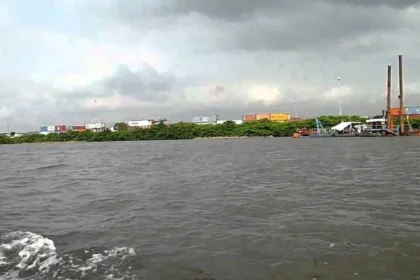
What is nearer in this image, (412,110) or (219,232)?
(219,232)

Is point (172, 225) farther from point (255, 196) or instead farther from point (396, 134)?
point (396, 134)

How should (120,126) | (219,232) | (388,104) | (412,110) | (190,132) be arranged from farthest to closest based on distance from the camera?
(120,126) < (190,132) < (412,110) < (388,104) < (219,232)

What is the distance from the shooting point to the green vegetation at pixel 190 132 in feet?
376

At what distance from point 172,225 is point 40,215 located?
4.47m

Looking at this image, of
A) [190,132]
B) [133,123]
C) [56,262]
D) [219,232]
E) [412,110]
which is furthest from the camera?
[133,123]

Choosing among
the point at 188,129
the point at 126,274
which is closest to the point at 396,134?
the point at 188,129

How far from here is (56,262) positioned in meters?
7.47

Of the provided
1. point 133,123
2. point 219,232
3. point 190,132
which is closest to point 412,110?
point 190,132

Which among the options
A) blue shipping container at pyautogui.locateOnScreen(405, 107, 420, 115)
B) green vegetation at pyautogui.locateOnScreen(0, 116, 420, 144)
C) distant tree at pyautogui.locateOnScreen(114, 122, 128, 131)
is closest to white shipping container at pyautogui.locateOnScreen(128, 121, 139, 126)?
distant tree at pyautogui.locateOnScreen(114, 122, 128, 131)

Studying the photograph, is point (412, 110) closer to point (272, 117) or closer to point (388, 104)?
point (388, 104)

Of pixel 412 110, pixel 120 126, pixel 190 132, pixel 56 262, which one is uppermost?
pixel 412 110

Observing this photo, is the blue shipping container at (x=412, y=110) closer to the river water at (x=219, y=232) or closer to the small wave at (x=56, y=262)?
the river water at (x=219, y=232)

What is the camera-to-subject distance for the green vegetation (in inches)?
4508

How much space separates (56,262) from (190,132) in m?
127
